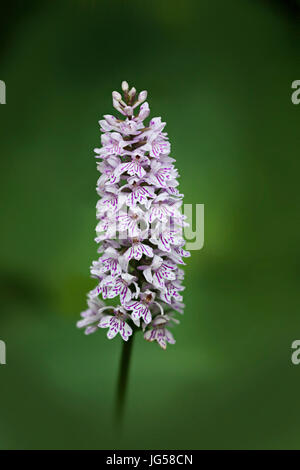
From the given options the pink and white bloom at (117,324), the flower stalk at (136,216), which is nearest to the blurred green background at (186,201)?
the pink and white bloom at (117,324)

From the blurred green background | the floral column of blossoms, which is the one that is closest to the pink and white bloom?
the floral column of blossoms

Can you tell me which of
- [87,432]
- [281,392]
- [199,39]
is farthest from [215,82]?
[87,432]

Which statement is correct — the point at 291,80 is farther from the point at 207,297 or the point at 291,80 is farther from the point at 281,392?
the point at 281,392

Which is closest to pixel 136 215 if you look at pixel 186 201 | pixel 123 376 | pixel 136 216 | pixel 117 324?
pixel 136 216

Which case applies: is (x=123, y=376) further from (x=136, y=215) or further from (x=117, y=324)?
(x=136, y=215)

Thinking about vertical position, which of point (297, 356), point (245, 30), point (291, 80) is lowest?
point (297, 356)

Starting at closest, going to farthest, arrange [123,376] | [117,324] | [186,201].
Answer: [117,324]
[123,376]
[186,201]

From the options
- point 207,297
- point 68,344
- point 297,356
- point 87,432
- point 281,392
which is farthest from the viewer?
point 207,297
